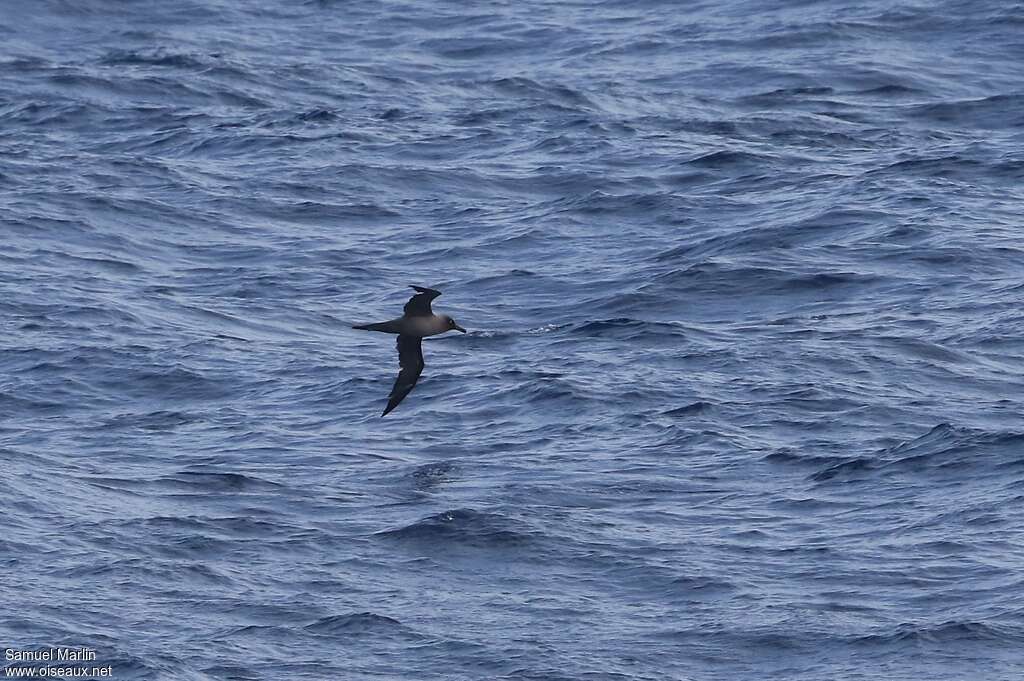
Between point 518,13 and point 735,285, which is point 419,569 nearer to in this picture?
point 735,285

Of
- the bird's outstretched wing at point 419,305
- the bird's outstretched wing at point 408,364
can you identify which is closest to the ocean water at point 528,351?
the bird's outstretched wing at point 408,364

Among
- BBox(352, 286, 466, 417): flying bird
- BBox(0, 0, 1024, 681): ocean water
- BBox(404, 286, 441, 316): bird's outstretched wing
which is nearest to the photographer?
BBox(0, 0, 1024, 681): ocean water

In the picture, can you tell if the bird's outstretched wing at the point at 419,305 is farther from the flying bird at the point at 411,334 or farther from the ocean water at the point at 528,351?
the ocean water at the point at 528,351

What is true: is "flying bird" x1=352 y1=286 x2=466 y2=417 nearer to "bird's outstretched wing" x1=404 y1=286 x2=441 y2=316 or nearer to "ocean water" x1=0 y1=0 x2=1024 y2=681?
"bird's outstretched wing" x1=404 y1=286 x2=441 y2=316

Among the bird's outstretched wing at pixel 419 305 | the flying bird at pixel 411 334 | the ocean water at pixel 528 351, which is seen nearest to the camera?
the ocean water at pixel 528 351

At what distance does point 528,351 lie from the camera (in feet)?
92.1

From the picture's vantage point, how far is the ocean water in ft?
70.5

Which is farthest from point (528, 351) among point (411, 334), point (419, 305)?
point (419, 305)

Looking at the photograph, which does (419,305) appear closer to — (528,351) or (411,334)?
(411,334)

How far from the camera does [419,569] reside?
2256cm

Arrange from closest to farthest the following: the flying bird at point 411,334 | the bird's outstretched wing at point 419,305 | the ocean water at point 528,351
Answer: the ocean water at point 528,351 → the bird's outstretched wing at point 419,305 → the flying bird at point 411,334

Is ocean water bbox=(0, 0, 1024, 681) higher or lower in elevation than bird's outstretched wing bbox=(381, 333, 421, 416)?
lower

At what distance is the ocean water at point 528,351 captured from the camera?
21500 millimetres

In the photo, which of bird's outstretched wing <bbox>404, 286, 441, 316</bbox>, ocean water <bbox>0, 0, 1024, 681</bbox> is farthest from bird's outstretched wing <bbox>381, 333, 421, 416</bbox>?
ocean water <bbox>0, 0, 1024, 681</bbox>
